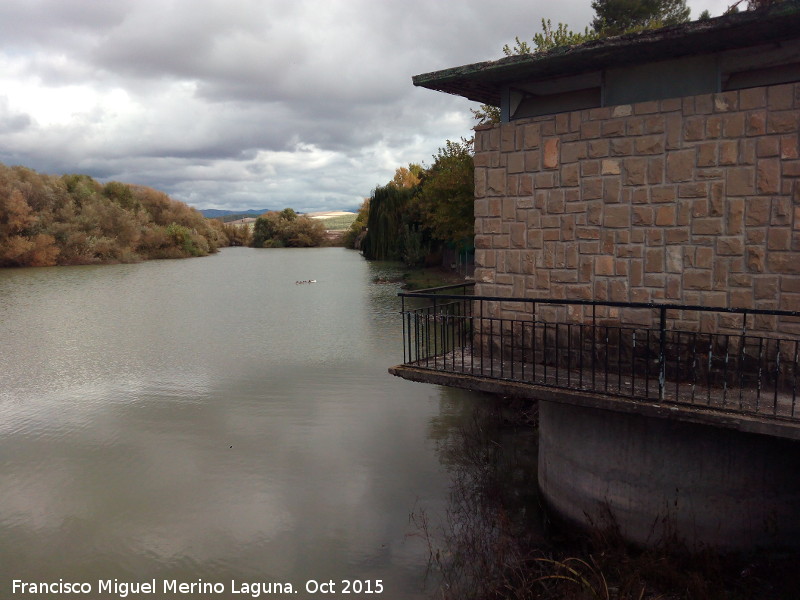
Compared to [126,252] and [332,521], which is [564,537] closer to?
[332,521]

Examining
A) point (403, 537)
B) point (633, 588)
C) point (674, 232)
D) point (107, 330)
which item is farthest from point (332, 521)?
point (107, 330)

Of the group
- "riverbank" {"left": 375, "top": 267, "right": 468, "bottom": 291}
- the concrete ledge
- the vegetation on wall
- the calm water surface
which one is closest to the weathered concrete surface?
the concrete ledge

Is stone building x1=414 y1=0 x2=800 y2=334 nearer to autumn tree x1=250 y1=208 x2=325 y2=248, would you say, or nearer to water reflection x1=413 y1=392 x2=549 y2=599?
water reflection x1=413 y1=392 x2=549 y2=599

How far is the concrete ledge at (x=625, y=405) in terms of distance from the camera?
4.99 metres

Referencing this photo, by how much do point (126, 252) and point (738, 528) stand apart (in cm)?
5958

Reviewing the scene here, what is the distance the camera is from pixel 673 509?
633cm

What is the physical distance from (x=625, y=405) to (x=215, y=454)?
299 inches

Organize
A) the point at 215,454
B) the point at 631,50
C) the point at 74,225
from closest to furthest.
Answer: the point at 631,50 < the point at 215,454 < the point at 74,225

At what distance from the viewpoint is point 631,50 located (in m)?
6.06

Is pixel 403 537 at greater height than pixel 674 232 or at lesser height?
lesser

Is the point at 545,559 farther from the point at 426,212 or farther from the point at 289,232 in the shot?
the point at 289,232

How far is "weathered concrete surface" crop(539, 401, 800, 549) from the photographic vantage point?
6105 millimetres

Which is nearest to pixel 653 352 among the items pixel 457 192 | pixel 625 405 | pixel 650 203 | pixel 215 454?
pixel 625 405

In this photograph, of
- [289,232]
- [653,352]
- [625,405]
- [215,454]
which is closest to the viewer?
[625,405]
